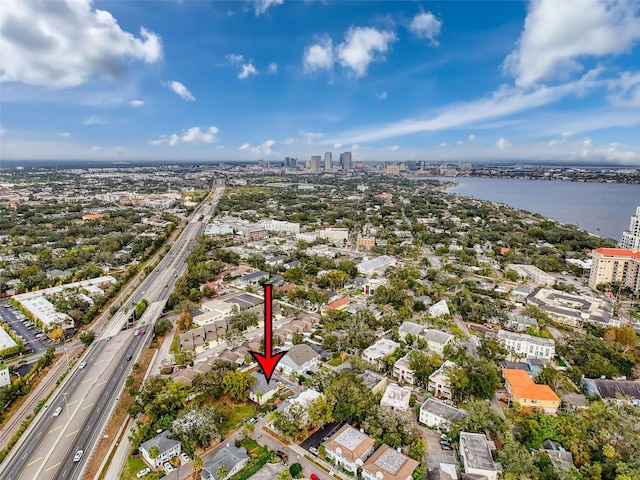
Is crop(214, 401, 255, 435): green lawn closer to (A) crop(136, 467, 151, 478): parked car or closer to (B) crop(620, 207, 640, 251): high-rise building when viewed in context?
(A) crop(136, 467, 151, 478): parked car

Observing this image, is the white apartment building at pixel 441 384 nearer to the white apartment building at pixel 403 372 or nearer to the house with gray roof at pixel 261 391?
the white apartment building at pixel 403 372

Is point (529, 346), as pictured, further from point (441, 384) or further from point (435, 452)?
point (435, 452)

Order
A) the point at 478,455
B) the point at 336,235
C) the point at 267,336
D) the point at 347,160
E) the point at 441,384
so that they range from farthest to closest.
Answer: the point at 347,160 → the point at 336,235 → the point at 441,384 → the point at 478,455 → the point at 267,336

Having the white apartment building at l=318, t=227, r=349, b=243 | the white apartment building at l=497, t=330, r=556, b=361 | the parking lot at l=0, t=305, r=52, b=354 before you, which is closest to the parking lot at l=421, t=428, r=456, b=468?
the white apartment building at l=497, t=330, r=556, b=361

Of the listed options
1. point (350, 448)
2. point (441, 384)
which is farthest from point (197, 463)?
point (441, 384)

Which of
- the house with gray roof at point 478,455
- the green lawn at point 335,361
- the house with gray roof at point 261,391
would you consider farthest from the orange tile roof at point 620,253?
the house with gray roof at point 261,391
